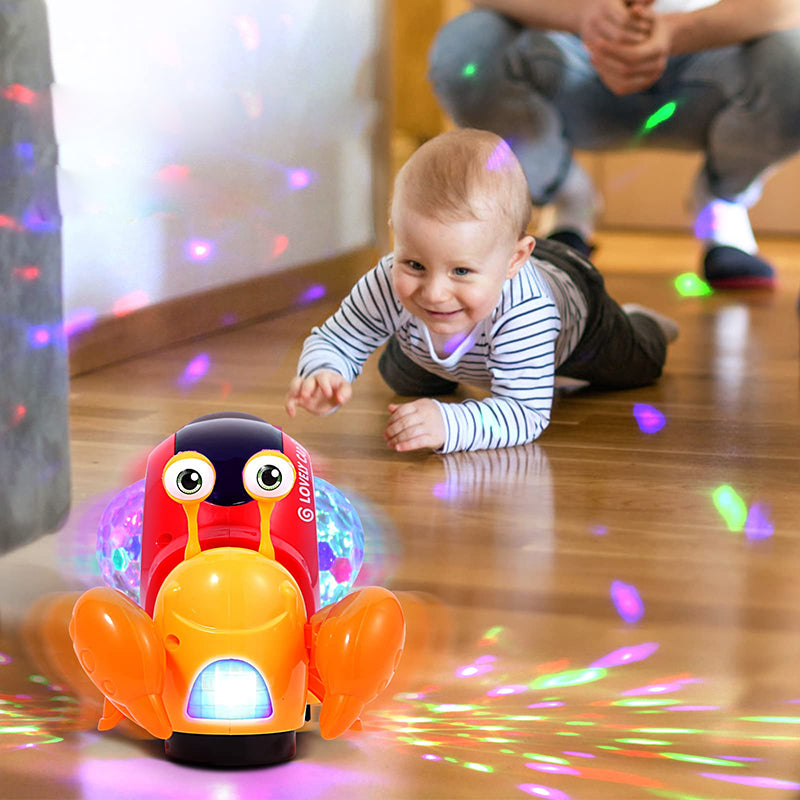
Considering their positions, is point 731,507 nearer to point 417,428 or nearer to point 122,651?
point 417,428

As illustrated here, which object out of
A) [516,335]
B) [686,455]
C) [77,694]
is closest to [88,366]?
[516,335]

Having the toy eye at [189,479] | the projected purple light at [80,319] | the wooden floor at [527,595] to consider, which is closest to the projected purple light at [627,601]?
the wooden floor at [527,595]

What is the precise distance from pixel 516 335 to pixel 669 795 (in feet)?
1.77

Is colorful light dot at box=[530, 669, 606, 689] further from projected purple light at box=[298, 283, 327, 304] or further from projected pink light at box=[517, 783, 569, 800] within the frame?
projected purple light at box=[298, 283, 327, 304]

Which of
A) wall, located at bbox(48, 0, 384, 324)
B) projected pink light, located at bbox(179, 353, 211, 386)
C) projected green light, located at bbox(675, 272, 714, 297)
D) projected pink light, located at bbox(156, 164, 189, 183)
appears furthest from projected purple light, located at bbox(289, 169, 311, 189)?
projected green light, located at bbox(675, 272, 714, 297)

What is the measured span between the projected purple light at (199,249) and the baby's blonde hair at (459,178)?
470 millimetres

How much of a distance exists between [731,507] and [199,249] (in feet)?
2.25

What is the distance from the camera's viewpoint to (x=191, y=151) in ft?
4.36

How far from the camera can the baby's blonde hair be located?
789 mm

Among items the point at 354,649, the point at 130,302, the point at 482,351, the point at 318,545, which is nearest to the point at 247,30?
the point at 130,302

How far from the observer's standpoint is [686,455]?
2.92 ft

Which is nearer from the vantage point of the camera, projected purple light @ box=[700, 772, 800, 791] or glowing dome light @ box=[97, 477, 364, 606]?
projected purple light @ box=[700, 772, 800, 791]

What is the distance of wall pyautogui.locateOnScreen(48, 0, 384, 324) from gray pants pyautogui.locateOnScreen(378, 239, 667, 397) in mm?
122

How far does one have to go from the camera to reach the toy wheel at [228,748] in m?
0.41
